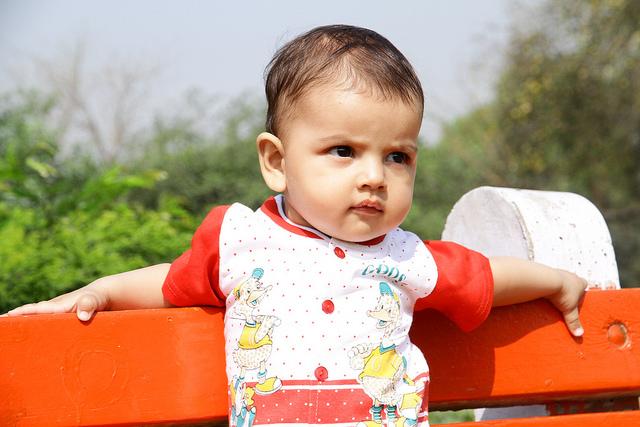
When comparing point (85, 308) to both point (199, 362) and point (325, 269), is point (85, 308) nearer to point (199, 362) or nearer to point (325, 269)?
point (199, 362)

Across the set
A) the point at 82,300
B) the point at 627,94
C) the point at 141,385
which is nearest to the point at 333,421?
the point at 141,385

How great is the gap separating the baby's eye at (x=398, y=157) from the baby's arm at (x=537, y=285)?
0.32 meters

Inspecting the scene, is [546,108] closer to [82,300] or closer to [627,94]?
[627,94]

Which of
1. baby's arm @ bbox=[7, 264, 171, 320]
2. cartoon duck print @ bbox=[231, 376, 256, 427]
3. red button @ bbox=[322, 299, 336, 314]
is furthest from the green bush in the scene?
red button @ bbox=[322, 299, 336, 314]

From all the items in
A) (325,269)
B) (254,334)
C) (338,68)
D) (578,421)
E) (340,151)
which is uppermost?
(338,68)

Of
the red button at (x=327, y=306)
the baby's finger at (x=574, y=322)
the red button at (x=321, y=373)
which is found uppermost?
the red button at (x=327, y=306)

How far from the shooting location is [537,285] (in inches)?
76.5

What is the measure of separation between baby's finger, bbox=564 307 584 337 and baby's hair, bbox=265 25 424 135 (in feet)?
2.01

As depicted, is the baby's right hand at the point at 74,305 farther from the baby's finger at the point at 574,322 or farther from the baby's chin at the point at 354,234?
the baby's finger at the point at 574,322

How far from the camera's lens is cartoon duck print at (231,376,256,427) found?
64.6 inches

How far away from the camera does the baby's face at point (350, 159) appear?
1691mm

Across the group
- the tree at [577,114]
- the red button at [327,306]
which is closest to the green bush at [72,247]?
the red button at [327,306]

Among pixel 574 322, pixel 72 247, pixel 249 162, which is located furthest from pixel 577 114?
pixel 574 322

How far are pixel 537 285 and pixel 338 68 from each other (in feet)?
2.19
